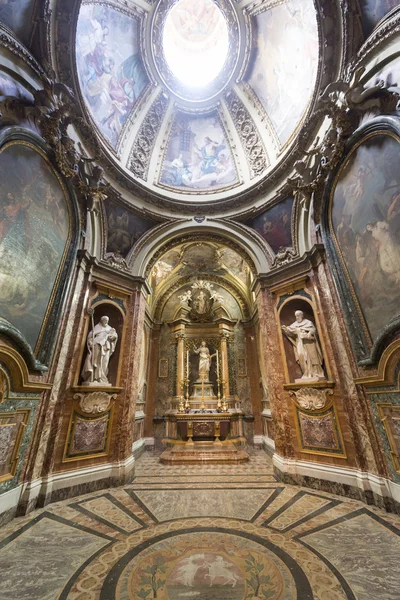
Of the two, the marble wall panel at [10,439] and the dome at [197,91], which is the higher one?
the dome at [197,91]

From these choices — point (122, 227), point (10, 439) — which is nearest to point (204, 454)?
point (10, 439)

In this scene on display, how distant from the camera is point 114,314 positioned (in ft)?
24.0

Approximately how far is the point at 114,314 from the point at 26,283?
9.37ft

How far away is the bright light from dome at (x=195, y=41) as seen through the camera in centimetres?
1063

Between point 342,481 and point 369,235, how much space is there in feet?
17.0

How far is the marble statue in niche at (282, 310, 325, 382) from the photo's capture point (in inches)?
241

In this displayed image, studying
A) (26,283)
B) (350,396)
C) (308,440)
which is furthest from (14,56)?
(308,440)

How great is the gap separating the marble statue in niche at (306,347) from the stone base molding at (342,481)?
6.35ft

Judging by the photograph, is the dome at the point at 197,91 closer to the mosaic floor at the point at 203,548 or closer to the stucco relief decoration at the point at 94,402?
the stucco relief decoration at the point at 94,402

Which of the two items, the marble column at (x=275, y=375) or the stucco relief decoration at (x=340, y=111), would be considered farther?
the marble column at (x=275, y=375)

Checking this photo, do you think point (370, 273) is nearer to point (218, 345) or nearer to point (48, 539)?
point (48, 539)

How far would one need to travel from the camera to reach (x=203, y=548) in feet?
10.3

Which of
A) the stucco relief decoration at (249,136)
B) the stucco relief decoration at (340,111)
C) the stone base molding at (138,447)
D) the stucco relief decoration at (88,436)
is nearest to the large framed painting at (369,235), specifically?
the stucco relief decoration at (340,111)

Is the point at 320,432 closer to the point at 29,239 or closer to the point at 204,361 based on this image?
the point at 204,361
